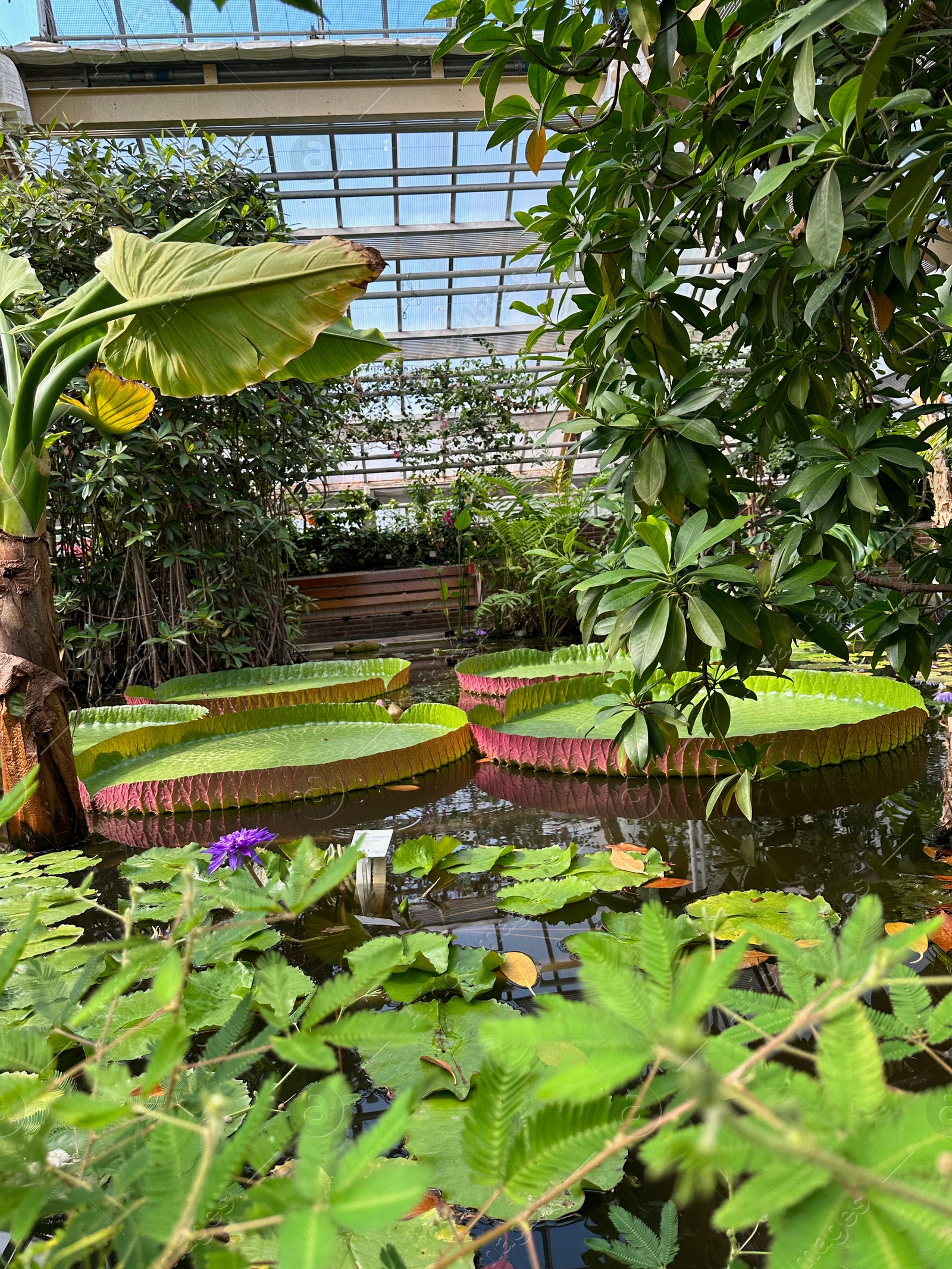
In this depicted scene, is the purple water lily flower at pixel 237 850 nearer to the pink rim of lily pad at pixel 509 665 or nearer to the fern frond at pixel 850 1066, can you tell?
the fern frond at pixel 850 1066

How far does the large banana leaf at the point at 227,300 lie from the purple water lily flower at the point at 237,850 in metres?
1.02

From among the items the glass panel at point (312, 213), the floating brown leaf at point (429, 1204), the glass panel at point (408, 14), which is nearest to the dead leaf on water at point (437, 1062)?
the floating brown leaf at point (429, 1204)

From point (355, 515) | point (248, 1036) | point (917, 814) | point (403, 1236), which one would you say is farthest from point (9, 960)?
point (355, 515)

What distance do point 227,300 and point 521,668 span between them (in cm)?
252

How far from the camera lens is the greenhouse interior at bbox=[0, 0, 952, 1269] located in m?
0.24

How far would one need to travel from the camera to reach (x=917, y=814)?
5.40ft

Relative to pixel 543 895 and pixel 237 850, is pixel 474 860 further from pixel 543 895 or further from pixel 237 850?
pixel 237 850

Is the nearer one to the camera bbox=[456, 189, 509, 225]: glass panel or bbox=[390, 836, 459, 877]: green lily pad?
bbox=[390, 836, 459, 877]: green lily pad

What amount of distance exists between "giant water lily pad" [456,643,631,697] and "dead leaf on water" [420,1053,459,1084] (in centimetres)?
229

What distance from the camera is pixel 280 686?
3955mm

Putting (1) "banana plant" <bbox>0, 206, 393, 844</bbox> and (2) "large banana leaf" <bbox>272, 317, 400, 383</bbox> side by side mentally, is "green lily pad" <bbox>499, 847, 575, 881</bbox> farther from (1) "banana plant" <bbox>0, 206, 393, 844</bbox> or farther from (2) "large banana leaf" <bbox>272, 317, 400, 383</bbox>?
(2) "large banana leaf" <bbox>272, 317, 400, 383</bbox>

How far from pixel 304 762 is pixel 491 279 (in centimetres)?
951

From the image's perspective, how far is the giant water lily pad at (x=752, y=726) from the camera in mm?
2041

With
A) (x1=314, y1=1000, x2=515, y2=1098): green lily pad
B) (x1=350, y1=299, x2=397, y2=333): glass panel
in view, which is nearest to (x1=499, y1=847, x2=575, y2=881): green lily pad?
(x1=314, y1=1000, x2=515, y2=1098): green lily pad
